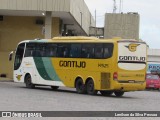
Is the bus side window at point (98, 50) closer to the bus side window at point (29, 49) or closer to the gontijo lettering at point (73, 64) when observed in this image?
the gontijo lettering at point (73, 64)

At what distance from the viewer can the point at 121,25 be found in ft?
216

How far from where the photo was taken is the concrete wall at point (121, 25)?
2576 inches

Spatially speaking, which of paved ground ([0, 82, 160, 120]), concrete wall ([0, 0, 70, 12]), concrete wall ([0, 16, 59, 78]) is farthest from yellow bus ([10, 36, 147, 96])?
concrete wall ([0, 16, 59, 78])

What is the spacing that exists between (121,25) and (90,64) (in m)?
38.2

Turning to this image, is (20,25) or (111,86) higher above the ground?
(20,25)

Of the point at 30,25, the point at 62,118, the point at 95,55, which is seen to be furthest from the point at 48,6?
the point at 62,118

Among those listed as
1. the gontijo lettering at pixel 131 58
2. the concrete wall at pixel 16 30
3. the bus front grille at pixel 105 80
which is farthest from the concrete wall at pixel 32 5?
the gontijo lettering at pixel 131 58

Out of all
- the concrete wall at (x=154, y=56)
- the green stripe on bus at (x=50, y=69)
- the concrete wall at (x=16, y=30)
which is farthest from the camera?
the concrete wall at (x=154, y=56)

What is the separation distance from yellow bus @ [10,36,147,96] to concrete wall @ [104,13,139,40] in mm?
33552

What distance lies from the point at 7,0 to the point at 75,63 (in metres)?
13.2

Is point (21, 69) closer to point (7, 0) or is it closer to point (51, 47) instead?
point (51, 47)

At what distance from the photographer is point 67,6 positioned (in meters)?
39.8

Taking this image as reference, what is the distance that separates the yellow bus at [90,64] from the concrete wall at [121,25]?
33.6m

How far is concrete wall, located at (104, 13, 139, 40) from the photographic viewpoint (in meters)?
65.4
